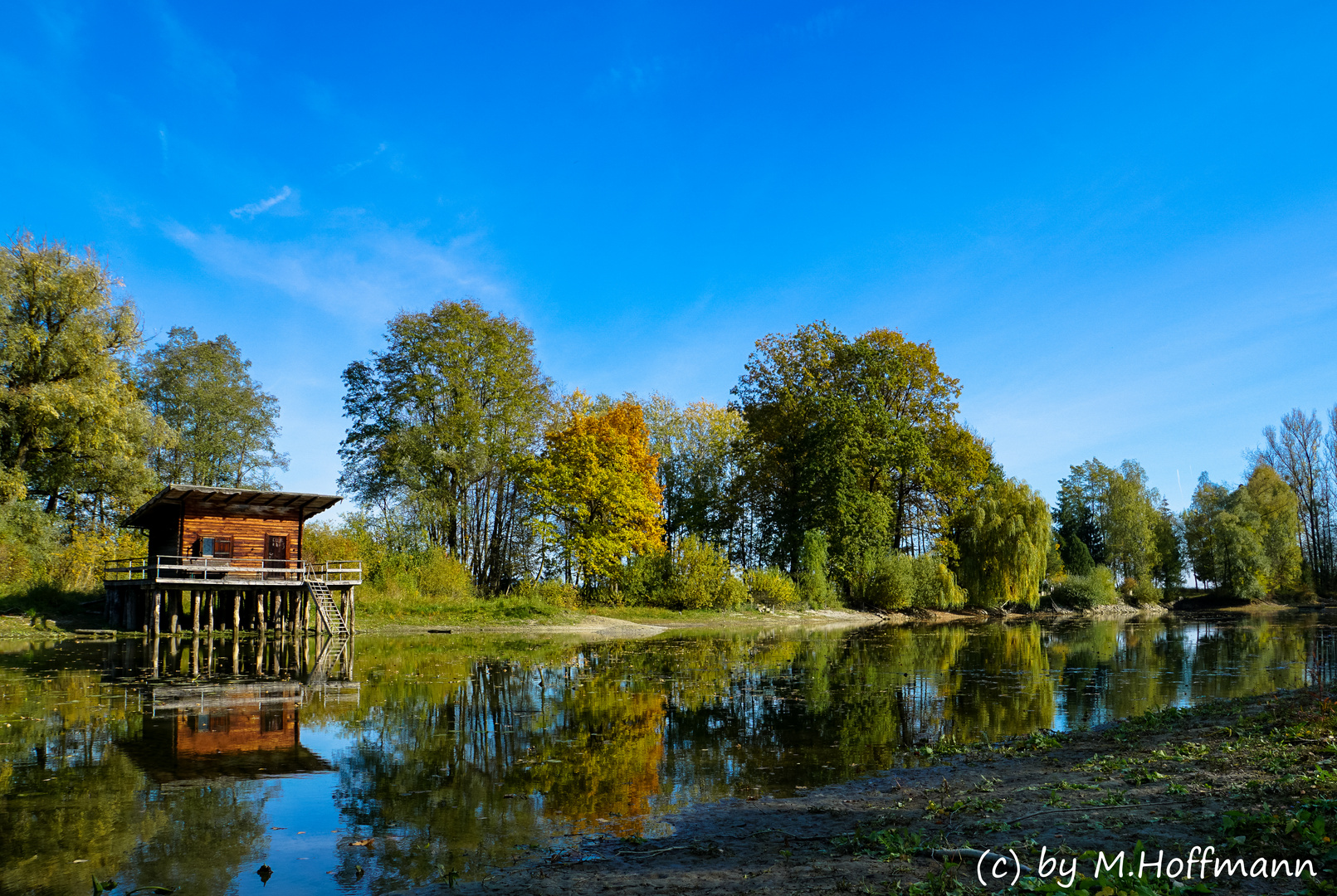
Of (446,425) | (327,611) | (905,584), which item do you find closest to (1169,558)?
(905,584)

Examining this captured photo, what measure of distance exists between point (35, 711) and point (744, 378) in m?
40.1

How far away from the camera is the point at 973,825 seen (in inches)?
223

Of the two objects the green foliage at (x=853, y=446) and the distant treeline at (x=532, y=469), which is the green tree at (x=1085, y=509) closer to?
the distant treeline at (x=532, y=469)

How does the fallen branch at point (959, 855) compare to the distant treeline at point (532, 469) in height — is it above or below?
below

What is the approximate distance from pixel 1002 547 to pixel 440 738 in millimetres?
41929

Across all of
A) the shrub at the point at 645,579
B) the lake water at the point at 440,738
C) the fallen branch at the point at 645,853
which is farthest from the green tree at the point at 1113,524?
the fallen branch at the point at 645,853

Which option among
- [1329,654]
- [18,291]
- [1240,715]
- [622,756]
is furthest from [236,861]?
[18,291]

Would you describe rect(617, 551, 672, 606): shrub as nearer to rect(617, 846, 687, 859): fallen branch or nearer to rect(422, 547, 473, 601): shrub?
rect(422, 547, 473, 601): shrub

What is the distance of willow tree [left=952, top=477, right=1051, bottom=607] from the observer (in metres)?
44.9

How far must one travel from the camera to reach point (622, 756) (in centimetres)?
888

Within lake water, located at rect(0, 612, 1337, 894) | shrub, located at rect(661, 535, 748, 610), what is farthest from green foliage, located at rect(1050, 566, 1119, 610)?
lake water, located at rect(0, 612, 1337, 894)

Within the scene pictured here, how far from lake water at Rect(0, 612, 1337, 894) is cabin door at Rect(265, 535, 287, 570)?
8.16m

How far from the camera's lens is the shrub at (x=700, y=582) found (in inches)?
1555

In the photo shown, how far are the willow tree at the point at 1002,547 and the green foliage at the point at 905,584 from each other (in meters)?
1.75
